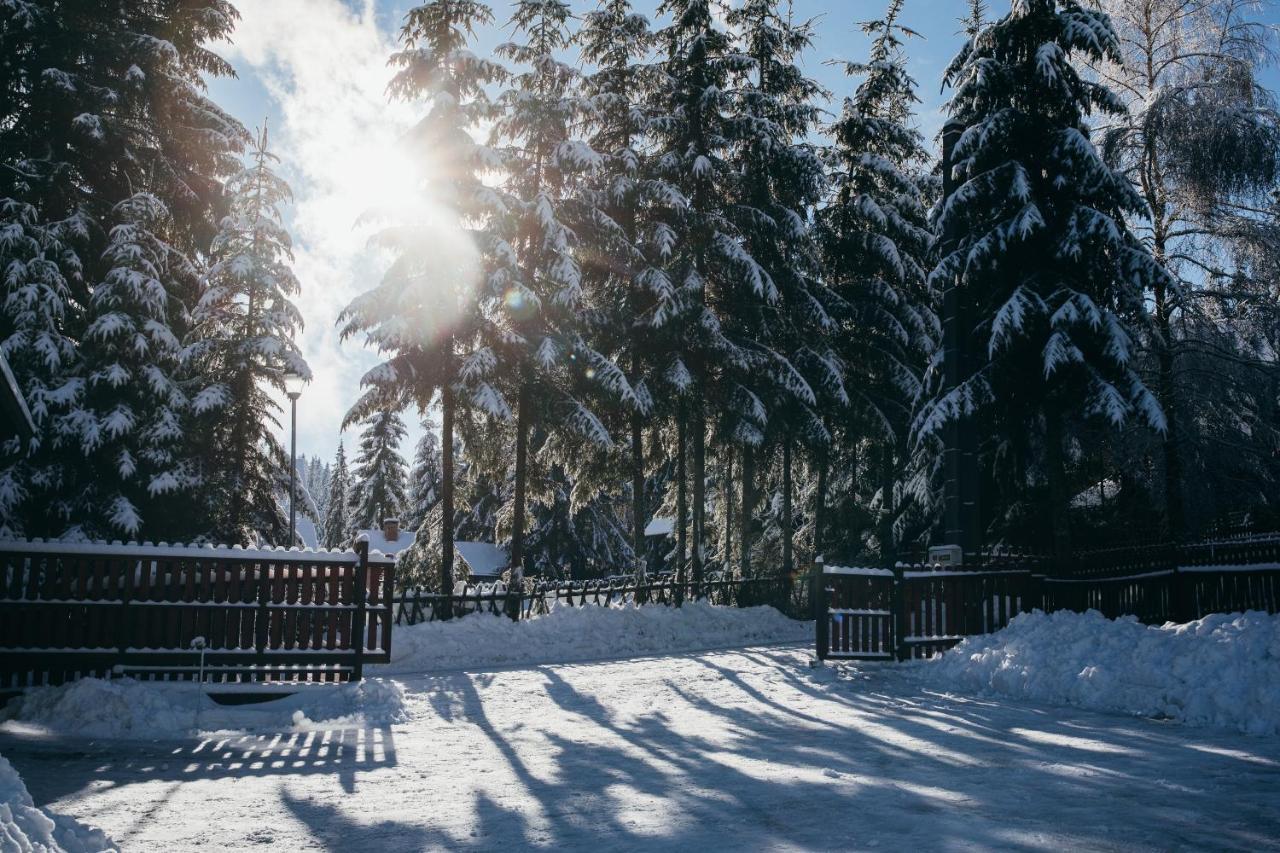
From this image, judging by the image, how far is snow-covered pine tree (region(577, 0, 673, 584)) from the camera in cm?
2428

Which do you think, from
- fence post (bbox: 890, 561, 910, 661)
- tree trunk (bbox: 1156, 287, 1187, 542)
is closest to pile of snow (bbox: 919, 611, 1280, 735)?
fence post (bbox: 890, 561, 910, 661)

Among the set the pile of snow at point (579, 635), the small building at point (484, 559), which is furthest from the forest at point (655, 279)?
the small building at point (484, 559)

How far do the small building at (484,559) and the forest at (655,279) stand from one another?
26.9 metres

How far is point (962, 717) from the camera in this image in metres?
9.66

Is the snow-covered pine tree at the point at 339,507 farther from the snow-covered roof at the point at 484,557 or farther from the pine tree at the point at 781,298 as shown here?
the pine tree at the point at 781,298

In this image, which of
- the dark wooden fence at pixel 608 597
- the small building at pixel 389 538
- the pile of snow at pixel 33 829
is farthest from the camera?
the small building at pixel 389 538

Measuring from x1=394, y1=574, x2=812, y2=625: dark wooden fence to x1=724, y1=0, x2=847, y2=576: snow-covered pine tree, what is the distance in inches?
43.9

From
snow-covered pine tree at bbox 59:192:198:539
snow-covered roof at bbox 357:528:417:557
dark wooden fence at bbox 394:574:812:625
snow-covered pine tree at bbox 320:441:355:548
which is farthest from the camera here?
snow-covered pine tree at bbox 320:441:355:548

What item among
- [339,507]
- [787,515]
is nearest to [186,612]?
[787,515]

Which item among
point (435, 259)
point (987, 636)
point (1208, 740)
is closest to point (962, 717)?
point (1208, 740)

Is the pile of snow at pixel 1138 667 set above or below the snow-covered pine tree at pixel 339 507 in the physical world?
below

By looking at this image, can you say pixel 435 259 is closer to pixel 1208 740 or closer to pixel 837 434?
pixel 837 434

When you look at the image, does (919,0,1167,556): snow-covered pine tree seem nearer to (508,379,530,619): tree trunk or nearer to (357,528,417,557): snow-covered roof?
(508,379,530,619): tree trunk

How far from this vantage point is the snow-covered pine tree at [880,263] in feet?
94.2
